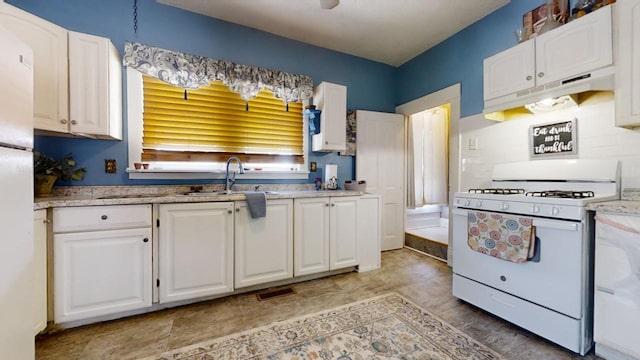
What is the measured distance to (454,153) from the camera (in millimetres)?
2881

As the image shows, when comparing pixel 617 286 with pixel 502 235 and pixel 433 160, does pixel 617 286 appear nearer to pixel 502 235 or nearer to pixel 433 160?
pixel 502 235

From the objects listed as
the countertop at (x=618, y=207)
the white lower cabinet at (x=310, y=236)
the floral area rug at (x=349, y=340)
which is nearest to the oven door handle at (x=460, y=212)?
the countertop at (x=618, y=207)

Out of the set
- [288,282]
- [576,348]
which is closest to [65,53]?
[288,282]

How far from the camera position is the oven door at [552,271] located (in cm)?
142

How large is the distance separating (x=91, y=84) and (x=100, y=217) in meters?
1.06

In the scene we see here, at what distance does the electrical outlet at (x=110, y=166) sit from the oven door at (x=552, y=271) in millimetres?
3221

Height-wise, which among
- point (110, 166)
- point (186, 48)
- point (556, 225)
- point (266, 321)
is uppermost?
point (186, 48)

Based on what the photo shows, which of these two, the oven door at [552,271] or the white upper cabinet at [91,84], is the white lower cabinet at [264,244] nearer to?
the white upper cabinet at [91,84]

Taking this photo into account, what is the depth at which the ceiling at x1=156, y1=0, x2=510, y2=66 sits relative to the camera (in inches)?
94.8

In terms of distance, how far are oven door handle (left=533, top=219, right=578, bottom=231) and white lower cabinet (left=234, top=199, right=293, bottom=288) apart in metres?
1.84

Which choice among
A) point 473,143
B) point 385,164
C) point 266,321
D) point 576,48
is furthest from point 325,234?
point 576,48

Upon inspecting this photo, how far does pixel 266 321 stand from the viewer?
1.81m

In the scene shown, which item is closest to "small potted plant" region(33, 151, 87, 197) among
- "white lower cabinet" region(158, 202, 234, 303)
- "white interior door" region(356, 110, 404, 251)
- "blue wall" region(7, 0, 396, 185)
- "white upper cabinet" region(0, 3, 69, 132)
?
"blue wall" region(7, 0, 396, 185)

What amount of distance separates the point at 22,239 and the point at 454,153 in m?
3.48
